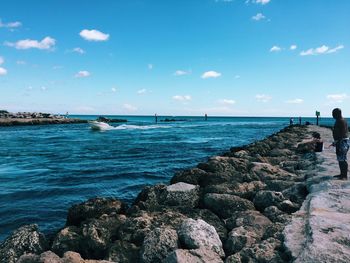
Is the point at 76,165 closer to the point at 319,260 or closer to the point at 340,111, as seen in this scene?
the point at 340,111

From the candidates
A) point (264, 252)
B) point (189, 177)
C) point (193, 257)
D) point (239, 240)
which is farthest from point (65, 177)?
point (264, 252)

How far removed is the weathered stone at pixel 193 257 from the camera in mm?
5215

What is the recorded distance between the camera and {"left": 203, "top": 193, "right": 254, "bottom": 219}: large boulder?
8.19 meters

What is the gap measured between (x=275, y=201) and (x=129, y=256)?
11.8 ft

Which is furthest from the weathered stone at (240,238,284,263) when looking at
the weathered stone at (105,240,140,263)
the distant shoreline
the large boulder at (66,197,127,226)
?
the distant shoreline

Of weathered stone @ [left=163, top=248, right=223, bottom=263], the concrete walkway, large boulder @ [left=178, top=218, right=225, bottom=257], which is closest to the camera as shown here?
the concrete walkway

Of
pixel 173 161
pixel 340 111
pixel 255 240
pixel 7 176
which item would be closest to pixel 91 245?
pixel 255 240

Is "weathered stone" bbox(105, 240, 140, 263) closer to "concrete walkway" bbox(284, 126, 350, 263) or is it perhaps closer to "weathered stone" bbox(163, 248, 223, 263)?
"weathered stone" bbox(163, 248, 223, 263)

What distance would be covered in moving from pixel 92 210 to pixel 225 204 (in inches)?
114

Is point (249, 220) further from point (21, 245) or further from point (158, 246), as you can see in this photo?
point (21, 245)

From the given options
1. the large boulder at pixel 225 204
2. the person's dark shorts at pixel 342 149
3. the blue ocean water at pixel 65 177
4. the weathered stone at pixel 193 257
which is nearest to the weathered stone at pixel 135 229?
the weathered stone at pixel 193 257

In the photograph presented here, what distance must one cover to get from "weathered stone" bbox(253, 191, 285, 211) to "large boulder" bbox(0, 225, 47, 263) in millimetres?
4491

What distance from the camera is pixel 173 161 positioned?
70.0 feet

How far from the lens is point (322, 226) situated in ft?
19.9
